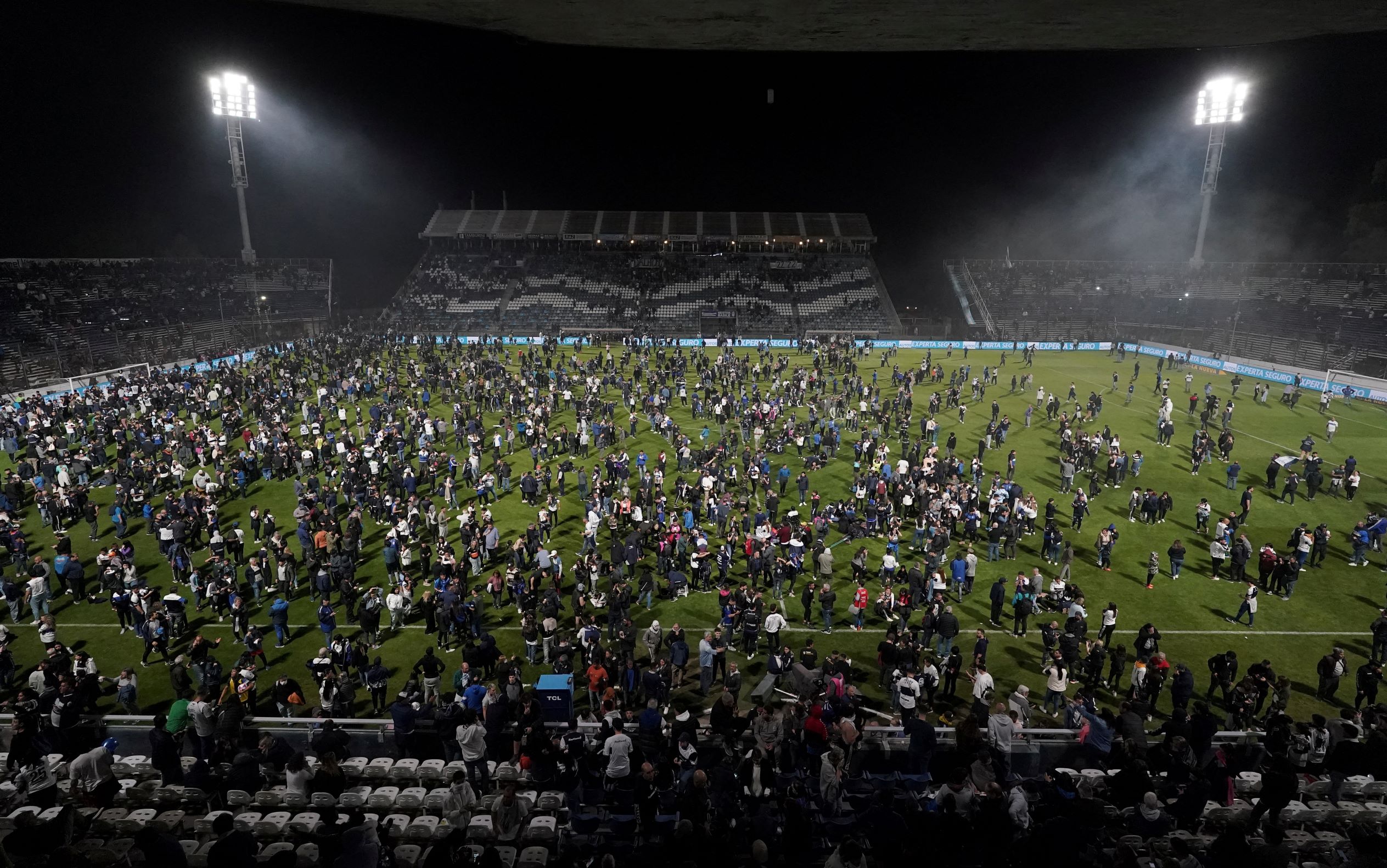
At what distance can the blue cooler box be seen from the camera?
11719 mm

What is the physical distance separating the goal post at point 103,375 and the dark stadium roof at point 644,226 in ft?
120

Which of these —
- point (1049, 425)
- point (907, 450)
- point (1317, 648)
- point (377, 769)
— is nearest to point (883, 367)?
point (1049, 425)

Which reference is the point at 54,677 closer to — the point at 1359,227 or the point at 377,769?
the point at 377,769

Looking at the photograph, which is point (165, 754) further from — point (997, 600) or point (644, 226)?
point (644, 226)

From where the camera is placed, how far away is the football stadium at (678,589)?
8359 mm

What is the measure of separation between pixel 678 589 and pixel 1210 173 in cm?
6263

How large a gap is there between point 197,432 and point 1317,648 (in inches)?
1314

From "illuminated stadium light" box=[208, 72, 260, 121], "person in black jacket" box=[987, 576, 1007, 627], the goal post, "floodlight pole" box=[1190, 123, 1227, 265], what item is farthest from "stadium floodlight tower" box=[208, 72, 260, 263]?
"floodlight pole" box=[1190, 123, 1227, 265]

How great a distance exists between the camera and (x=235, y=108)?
5231cm

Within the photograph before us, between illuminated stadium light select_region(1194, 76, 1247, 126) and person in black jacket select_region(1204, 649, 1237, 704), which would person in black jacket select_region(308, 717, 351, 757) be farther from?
illuminated stadium light select_region(1194, 76, 1247, 126)

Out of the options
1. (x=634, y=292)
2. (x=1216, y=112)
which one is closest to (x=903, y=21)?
(x=634, y=292)

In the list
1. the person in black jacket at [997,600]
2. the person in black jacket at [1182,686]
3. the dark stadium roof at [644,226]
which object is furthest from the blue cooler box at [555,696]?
the dark stadium roof at [644,226]

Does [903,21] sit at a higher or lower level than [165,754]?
higher

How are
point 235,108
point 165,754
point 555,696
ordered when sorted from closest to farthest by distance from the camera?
1. point 165,754
2. point 555,696
3. point 235,108
